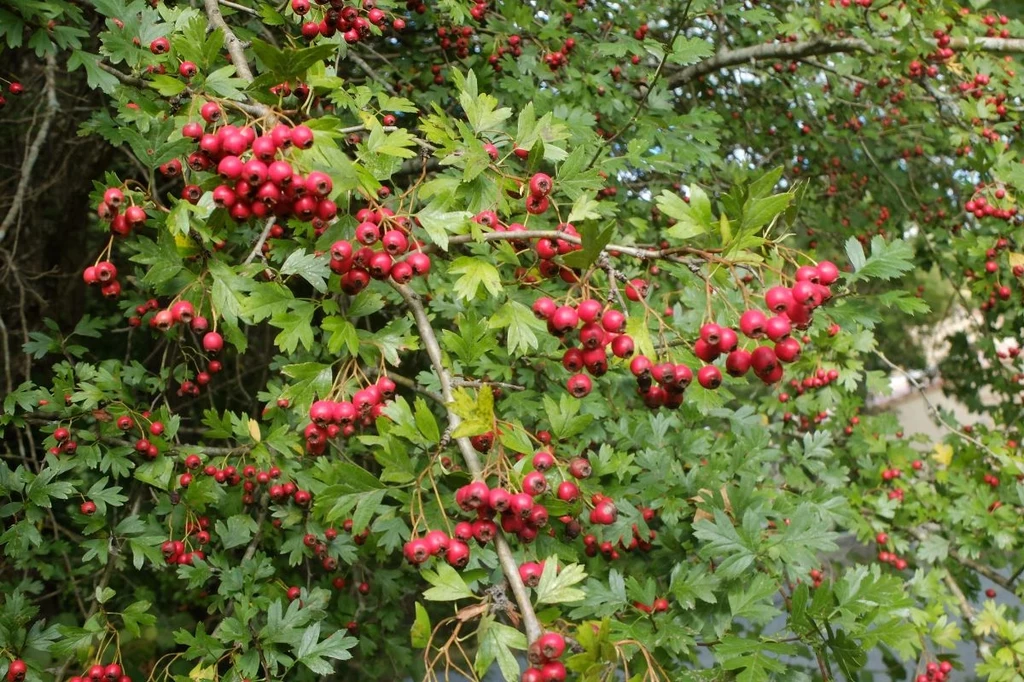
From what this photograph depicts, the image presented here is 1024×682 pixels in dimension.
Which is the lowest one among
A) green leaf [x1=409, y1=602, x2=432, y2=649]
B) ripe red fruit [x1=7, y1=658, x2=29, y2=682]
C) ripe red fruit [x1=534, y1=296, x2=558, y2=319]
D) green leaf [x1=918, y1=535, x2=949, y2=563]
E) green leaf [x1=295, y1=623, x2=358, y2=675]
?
green leaf [x1=918, y1=535, x2=949, y2=563]

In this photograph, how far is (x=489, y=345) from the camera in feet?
7.33

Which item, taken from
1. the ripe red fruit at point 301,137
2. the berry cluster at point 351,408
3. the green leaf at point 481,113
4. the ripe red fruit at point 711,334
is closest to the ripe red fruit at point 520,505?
the berry cluster at point 351,408

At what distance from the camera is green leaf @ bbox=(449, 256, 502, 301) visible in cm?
191

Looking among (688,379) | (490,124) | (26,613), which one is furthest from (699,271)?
(26,613)

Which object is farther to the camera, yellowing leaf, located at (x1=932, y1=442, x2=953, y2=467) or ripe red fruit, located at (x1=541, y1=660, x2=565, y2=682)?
yellowing leaf, located at (x1=932, y1=442, x2=953, y2=467)

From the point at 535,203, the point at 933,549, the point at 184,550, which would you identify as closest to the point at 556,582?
the point at 535,203

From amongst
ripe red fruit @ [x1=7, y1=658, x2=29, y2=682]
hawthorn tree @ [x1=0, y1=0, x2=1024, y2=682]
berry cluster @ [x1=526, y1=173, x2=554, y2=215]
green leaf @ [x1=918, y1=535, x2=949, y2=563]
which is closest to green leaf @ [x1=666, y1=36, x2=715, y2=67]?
hawthorn tree @ [x1=0, y1=0, x2=1024, y2=682]

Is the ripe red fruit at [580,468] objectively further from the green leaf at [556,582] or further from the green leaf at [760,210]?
the green leaf at [760,210]

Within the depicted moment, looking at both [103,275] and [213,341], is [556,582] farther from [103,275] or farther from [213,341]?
[103,275]

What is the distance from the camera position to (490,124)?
2344 millimetres

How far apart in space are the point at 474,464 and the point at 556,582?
1.06 ft

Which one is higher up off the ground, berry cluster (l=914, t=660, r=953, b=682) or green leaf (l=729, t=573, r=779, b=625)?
green leaf (l=729, t=573, r=779, b=625)

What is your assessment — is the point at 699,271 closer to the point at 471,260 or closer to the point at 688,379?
the point at 688,379

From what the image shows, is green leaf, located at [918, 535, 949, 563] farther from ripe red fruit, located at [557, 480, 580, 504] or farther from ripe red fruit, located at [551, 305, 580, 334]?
ripe red fruit, located at [551, 305, 580, 334]
